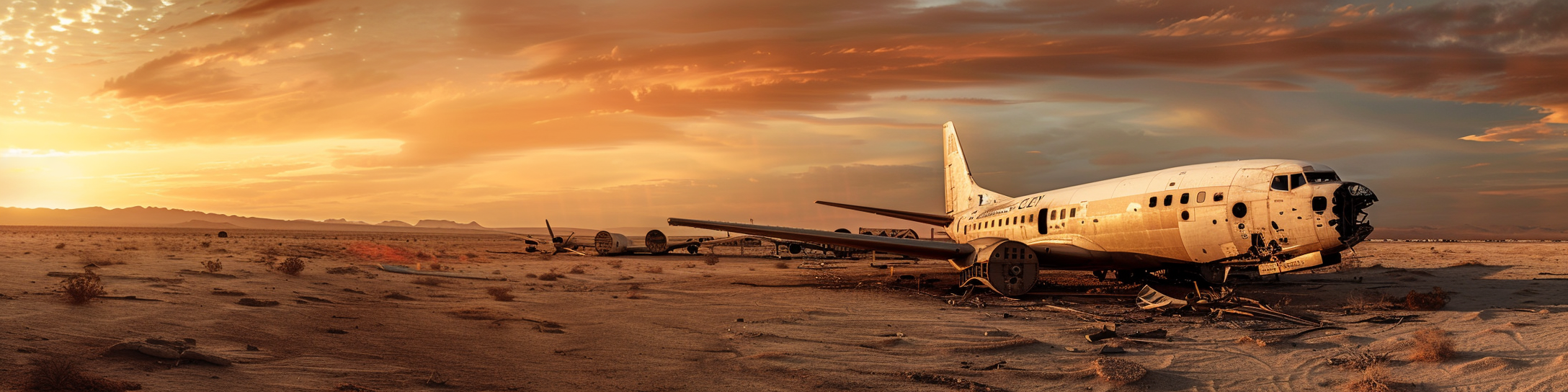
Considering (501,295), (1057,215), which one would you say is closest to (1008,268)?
(1057,215)

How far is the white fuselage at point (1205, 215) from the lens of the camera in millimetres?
16844

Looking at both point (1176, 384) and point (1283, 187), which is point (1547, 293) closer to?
point (1283, 187)

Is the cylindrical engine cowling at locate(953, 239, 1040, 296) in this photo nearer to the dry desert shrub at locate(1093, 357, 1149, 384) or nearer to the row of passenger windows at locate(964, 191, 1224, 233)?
the row of passenger windows at locate(964, 191, 1224, 233)

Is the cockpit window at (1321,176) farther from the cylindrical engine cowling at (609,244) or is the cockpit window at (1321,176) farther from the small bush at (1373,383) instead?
the cylindrical engine cowling at (609,244)

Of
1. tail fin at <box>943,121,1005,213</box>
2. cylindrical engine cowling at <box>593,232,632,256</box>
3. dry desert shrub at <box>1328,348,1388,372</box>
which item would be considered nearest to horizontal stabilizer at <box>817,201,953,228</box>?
tail fin at <box>943,121,1005,213</box>

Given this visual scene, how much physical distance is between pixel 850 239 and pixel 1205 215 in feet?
29.4

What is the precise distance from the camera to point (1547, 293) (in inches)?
805

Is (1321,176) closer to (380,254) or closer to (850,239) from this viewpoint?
(850,239)

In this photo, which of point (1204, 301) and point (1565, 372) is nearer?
point (1565, 372)

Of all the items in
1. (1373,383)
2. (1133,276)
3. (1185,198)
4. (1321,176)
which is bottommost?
(1373,383)

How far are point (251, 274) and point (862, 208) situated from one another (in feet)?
64.8

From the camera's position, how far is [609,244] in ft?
181

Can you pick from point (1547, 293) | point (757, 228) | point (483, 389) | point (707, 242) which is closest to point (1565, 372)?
→ point (483, 389)

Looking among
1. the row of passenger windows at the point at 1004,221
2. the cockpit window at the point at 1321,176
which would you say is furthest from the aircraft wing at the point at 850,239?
the cockpit window at the point at 1321,176
